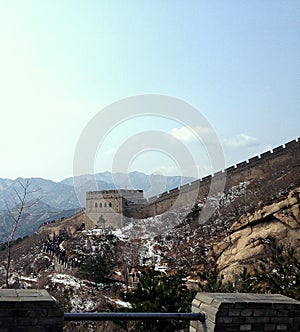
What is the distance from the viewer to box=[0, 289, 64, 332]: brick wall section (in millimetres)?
2600

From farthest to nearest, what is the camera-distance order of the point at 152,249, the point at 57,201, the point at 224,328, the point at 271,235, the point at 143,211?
1. the point at 57,201
2. the point at 143,211
3. the point at 152,249
4. the point at 271,235
5. the point at 224,328

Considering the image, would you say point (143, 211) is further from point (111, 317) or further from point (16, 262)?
point (111, 317)

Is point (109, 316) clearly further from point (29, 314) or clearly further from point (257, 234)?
point (257, 234)

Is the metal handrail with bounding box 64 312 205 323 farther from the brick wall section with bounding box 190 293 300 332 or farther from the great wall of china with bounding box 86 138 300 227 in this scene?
the great wall of china with bounding box 86 138 300 227

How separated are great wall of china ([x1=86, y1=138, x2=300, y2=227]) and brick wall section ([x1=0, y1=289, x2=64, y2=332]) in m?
22.0

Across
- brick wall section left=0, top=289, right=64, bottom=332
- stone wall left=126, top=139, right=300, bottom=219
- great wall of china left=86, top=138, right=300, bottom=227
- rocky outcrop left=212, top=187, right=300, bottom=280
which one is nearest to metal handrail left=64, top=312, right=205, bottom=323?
brick wall section left=0, top=289, right=64, bottom=332

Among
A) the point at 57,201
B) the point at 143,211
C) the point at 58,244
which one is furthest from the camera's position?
the point at 57,201

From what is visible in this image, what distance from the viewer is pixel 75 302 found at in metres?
14.1

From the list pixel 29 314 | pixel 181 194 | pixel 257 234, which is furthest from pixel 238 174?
pixel 29 314

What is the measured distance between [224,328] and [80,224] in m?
31.7

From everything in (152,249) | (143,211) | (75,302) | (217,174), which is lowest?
(75,302)

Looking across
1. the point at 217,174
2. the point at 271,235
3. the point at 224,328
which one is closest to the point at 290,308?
the point at 224,328

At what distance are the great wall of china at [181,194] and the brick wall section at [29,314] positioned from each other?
22.0m

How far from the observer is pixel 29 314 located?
2627 mm
